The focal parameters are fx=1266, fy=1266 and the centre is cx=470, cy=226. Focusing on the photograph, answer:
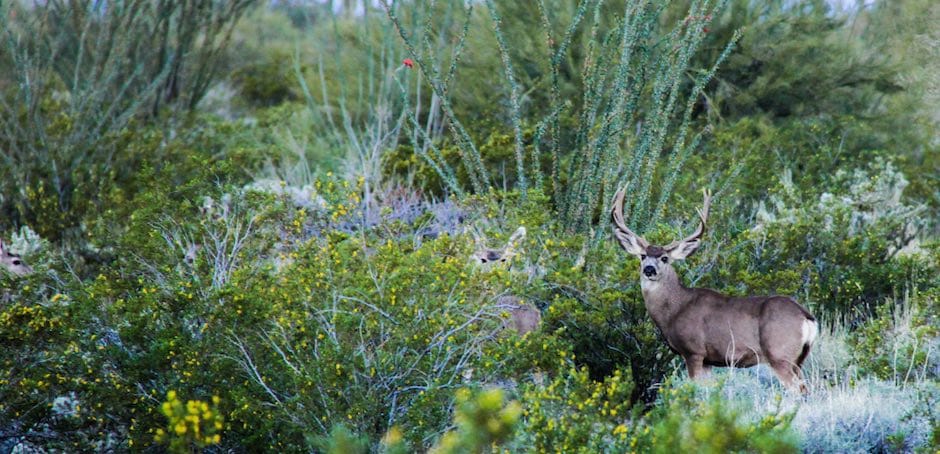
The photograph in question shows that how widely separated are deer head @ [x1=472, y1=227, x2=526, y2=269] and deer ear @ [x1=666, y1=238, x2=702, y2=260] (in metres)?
0.96

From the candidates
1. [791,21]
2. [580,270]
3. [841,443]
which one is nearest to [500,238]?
[580,270]

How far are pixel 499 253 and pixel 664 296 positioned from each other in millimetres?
1241

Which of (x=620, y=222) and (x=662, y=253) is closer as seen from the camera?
(x=662, y=253)

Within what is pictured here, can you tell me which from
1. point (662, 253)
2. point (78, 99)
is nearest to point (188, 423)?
point (662, 253)

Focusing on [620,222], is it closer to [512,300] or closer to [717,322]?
[512,300]

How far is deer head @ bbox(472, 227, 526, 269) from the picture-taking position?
7559mm

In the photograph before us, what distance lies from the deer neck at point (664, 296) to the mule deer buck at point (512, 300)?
0.63 metres

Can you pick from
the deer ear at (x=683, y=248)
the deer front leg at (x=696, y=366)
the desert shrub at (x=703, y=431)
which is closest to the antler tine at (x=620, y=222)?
the deer ear at (x=683, y=248)

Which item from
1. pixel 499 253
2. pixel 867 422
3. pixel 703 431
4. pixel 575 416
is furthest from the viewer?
pixel 499 253

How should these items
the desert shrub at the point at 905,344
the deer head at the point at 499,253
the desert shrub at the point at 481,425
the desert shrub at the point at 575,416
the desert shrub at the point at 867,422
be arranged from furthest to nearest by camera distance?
the deer head at the point at 499,253, the desert shrub at the point at 905,344, the desert shrub at the point at 867,422, the desert shrub at the point at 575,416, the desert shrub at the point at 481,425

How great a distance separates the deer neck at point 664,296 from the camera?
7.01 metres

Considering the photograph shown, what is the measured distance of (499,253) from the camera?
25.9 feet

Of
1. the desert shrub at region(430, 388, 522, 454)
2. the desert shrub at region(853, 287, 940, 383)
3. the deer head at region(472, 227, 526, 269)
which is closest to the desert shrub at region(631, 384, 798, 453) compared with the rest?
the desert shrub at region(430, 388, 522, 454)

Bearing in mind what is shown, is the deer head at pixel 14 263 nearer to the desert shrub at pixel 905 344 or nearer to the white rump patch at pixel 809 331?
the white rump patch at pixel 809 331
